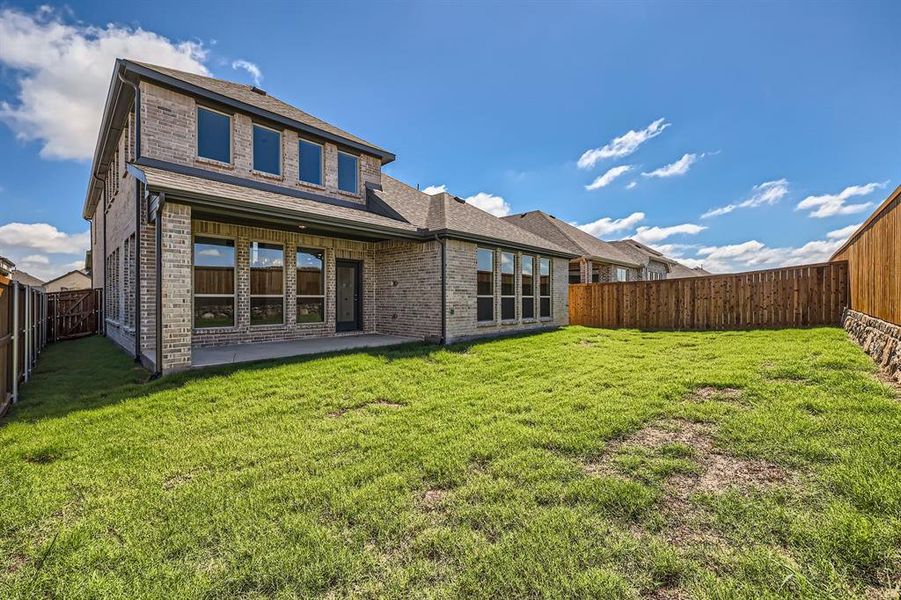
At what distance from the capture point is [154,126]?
8.49 m

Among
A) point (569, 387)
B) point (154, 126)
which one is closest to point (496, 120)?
point (154, 126)

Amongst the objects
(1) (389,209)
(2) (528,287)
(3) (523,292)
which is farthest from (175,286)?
(2) (528,287)

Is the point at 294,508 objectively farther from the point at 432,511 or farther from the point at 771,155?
the point at 771,155

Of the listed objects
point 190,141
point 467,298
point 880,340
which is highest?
point 190,141

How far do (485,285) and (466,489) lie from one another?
30.5 ft

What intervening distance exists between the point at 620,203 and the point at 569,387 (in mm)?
17724

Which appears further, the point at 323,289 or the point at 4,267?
the point at 323,289

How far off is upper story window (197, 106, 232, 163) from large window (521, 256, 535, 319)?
363 inches

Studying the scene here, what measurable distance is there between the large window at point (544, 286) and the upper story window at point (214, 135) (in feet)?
33.3

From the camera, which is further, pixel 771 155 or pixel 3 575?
pixel 771 155

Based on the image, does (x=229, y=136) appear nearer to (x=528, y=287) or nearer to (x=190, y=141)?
(x=190, y=141)

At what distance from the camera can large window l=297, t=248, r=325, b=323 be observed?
35.6ft

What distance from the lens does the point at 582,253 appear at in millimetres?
19609

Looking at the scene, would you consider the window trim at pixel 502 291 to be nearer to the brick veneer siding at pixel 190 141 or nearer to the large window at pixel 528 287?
the large window at pixel 528 287
